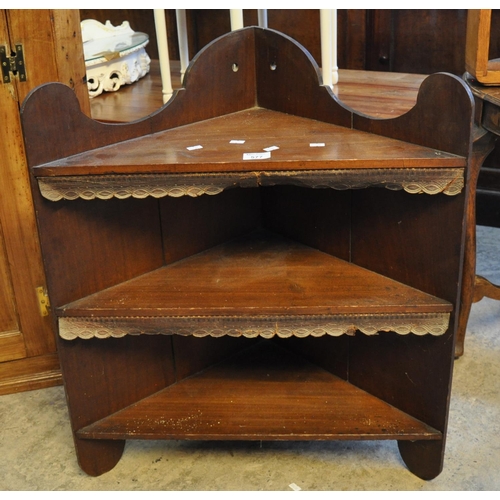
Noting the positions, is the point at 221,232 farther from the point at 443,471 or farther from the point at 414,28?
the point at 414,28

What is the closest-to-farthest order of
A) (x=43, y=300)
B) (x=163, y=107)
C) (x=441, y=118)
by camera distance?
(x=441, y=118) → (x=163, y=107) → (x=43, y=300)

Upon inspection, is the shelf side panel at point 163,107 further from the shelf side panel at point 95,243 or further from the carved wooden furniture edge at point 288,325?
the carved wooden furniture edge at point 288,325

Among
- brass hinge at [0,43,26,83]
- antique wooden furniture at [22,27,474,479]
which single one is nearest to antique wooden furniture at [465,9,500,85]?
antique wooden furniture at [22,27,474,479]

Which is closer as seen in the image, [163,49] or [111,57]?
[163,49]

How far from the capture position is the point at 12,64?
1806 mm

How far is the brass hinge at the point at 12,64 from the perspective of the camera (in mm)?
1790

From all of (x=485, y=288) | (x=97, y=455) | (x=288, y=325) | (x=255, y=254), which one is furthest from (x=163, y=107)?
(x=485, y=288)

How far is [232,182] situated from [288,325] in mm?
335

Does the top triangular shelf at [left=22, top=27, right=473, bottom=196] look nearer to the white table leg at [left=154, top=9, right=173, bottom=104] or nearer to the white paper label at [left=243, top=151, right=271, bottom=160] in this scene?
the white paper label at [left=243, top=151, right=271, bottom=160]

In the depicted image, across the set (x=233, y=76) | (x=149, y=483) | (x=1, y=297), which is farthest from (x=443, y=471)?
(x=1, y=297)

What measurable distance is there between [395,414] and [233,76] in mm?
905

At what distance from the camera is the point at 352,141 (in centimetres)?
160

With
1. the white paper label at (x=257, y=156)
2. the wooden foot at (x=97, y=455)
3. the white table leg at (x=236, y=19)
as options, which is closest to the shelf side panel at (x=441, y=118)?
the white paper label at (x=257, y=156)

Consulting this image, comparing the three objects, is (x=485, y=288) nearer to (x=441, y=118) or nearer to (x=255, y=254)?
(x=255, y=254)
